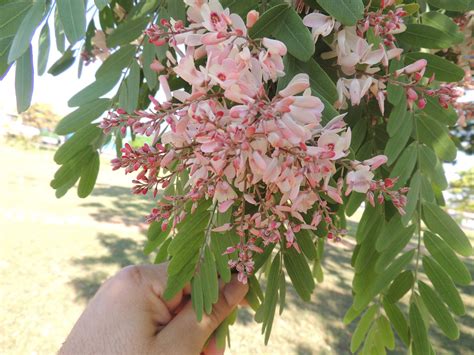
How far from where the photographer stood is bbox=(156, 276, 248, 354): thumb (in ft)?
2.79

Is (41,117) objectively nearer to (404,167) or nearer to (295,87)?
(404,167)

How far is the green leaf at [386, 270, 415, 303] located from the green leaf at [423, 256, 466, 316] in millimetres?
71

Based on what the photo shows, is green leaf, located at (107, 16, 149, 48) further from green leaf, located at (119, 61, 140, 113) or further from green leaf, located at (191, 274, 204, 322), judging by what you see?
green leaf, located at (191, 274, 204, 322)

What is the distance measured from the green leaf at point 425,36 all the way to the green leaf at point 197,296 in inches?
24.6

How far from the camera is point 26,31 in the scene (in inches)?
23.5

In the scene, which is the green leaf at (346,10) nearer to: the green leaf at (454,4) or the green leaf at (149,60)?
the green leaf at (454,4)

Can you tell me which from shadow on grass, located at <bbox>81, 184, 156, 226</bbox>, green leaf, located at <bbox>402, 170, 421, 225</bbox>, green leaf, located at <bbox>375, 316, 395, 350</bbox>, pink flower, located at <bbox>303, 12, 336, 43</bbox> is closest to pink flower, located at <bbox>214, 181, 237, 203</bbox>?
pink flower, located at <bbox>303, 12, 336, 43</bbox>

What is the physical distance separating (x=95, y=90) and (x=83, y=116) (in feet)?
0.20

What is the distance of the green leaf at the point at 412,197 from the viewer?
714mm

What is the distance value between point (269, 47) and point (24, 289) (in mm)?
3169

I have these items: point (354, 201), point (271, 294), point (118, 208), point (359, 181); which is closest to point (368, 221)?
point (354, 201)

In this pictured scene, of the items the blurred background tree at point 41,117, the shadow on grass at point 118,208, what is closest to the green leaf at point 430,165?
Answer: the shadow on grass at point 118,208

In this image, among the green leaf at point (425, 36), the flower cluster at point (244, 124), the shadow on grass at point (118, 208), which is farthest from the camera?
the shadow on grass at point (118, 208)

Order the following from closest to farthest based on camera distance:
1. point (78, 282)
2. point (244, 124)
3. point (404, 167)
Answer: point (244, 124), point (404, 167), point (78, 282)
